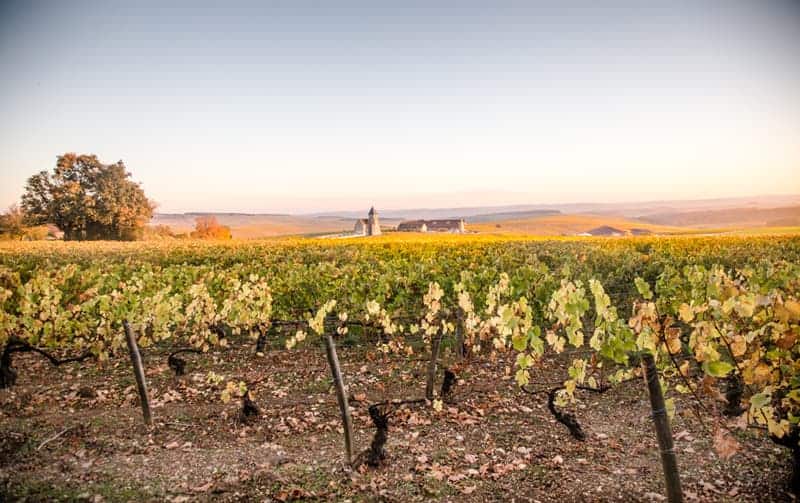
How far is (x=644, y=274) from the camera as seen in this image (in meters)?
13.8

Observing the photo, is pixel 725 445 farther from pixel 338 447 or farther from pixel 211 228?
pixel 211 228

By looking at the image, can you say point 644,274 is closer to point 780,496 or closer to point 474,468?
point 780,496

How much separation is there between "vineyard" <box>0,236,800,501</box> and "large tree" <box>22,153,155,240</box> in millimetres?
43265

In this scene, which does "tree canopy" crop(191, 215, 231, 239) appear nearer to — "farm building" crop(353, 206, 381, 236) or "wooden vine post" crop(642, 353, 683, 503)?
"farm building" crop(353, 206, 381, 236)

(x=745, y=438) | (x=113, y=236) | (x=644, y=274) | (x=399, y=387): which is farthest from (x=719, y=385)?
(x=113, y=236)

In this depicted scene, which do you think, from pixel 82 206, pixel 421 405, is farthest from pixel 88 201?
pixel 421 405

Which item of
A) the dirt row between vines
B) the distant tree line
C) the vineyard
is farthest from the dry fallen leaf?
the distant tree line

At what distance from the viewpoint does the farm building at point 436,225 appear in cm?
7625

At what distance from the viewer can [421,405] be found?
22.7 feet

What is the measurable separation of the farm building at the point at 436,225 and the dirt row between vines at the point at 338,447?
68.4m

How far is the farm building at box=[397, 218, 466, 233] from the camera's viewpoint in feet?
250

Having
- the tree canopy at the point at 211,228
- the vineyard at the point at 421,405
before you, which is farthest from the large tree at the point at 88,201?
the vineyard at the point at 421,405

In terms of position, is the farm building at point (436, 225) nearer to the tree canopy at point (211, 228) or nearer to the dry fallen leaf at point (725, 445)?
the tree canopy at point (211, 228)

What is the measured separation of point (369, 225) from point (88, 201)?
41.0 m
